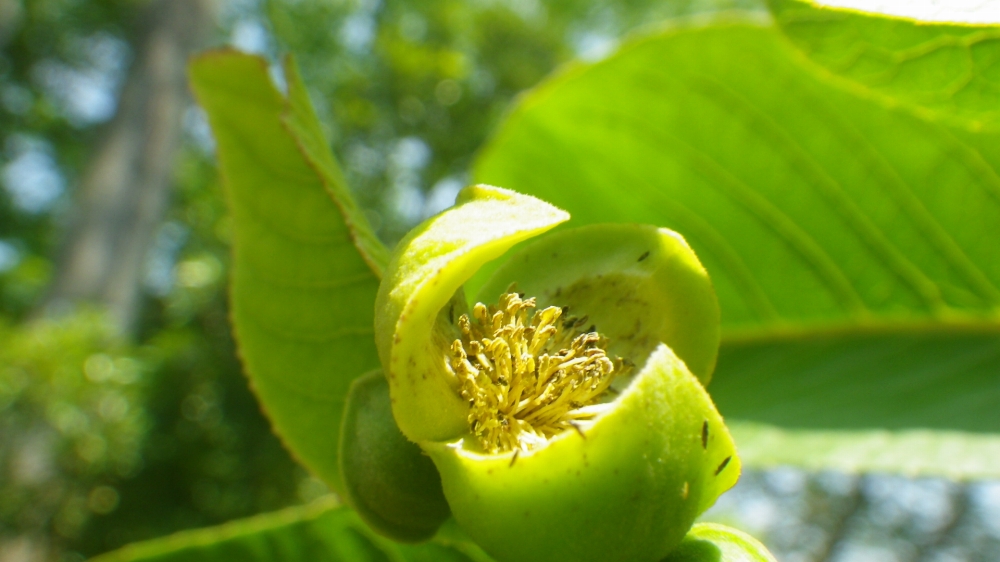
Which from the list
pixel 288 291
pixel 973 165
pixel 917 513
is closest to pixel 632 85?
pixel 973 165

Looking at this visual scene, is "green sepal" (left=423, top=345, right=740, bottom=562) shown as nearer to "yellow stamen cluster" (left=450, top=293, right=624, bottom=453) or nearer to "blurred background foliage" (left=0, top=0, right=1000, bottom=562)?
"yellow stamen cluster" (left=450, top=293, right=624, bottom=453)

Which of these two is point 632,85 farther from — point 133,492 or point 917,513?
point 133,492

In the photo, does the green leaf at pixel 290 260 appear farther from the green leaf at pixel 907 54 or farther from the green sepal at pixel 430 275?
the green leaf at pixel 907 54

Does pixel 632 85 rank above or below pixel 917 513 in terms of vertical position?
above

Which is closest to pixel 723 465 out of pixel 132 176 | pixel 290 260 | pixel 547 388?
pixel 547 388

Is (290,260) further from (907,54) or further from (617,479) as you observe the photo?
(907,54)

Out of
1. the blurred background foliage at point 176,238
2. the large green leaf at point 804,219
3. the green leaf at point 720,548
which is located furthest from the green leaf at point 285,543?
the blurred background foliage at point 176,238

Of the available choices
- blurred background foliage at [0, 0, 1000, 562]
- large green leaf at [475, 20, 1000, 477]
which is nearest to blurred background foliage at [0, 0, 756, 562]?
blurred background foliage at [0, 0, 1000, 562]
